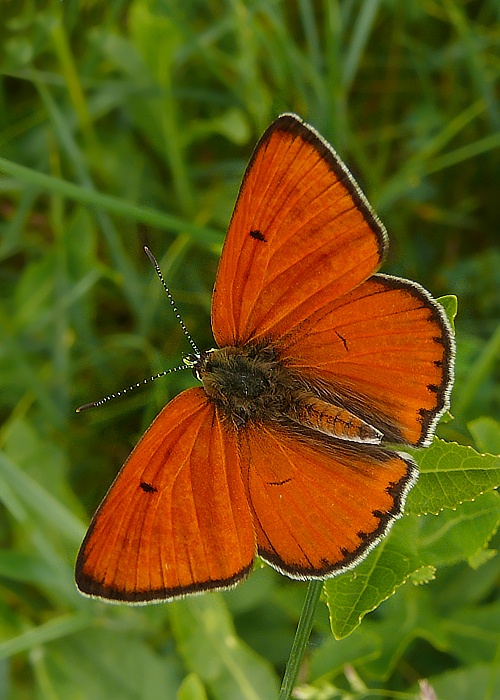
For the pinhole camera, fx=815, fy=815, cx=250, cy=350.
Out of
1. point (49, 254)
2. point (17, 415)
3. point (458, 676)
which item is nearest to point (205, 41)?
point (49, 254)

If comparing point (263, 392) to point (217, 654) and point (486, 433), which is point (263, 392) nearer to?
point (486, 433)

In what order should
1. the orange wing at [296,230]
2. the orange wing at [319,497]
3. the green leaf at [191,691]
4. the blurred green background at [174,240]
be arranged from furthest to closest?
the blurred green background at [174,240] < the green leaf at [191,691] < the orange wing at [296,230] < the orange wing at [319,497]

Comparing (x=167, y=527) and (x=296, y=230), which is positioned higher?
(x=296, y=230)

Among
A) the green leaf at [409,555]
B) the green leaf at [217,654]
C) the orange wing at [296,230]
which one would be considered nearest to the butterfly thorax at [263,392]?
the orange wing at [296,230]

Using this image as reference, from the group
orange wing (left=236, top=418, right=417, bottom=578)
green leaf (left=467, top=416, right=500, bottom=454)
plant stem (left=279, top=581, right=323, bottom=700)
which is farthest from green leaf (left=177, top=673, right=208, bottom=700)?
green leaf (left=467, top=416, right=500, bottom=454)

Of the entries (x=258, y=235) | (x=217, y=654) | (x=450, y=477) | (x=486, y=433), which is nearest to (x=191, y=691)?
(x=217, y=654)

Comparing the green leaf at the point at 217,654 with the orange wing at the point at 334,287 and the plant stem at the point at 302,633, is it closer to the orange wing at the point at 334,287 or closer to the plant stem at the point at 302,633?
the plant stem at the point at 302,633

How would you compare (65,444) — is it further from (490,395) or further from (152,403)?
(490,395)
